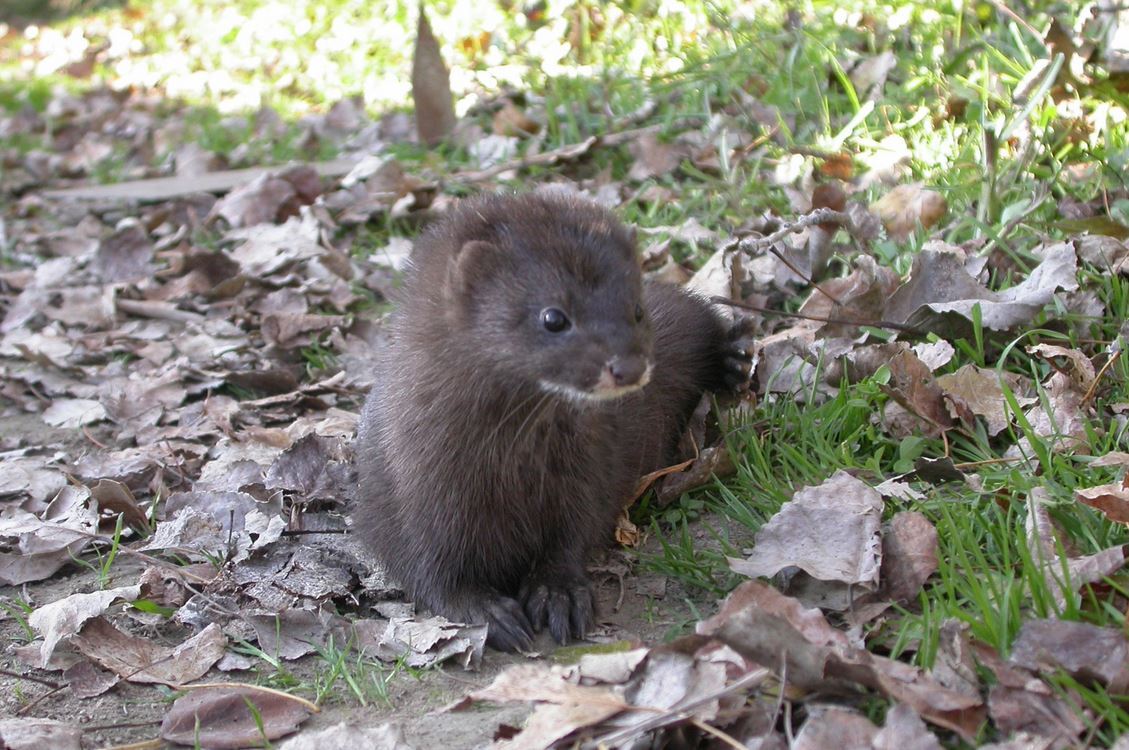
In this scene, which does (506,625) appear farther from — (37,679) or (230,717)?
(37,679)

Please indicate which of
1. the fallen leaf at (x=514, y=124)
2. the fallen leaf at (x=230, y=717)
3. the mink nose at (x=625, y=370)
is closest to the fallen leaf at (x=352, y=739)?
the fallen leaf at (x=230, y=717)

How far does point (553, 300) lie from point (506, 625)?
3.10 feet

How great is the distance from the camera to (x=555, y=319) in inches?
128

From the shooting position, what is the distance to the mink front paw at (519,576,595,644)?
3.48 meters

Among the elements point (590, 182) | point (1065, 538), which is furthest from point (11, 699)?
point (590, 182)

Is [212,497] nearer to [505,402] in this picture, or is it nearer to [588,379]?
[505,402]

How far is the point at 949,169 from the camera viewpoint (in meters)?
5.39

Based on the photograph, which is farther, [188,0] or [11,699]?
[188,0]

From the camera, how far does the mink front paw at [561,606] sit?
3.48m

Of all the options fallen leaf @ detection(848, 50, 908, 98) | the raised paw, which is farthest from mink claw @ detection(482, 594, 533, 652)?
fallen leaf @ detection(848, 50, 908, 98)

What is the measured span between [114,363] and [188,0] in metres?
8.61

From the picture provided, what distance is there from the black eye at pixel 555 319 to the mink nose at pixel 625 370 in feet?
0.59

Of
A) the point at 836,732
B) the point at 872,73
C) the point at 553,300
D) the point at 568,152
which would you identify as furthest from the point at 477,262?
the point at 872,73

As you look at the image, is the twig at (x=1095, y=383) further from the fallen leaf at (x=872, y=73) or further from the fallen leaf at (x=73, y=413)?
the fallen leaf at (x=73, y=413)
